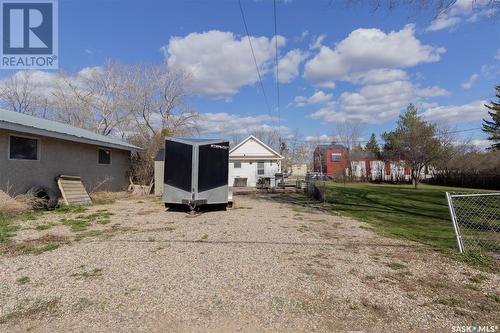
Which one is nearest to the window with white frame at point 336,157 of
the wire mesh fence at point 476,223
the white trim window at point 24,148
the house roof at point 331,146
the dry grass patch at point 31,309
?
the house roof at point 331,146

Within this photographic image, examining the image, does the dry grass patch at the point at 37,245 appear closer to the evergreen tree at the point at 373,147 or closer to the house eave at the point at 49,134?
the house eave at the point at 49,134

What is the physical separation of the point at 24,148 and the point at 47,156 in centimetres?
98

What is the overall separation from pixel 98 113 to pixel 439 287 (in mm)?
31439

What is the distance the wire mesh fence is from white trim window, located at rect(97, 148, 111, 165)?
47.1 feet

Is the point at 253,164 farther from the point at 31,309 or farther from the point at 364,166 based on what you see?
the point at 31,309

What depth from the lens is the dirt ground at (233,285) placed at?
280 centimetres

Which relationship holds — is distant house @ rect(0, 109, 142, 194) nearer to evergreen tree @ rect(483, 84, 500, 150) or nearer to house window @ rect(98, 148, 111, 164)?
house window @ rect(98, 148, 111, 164)

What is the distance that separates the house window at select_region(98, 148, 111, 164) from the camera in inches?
570

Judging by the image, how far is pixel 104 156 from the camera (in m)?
14.8

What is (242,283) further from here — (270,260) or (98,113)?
(98,113)

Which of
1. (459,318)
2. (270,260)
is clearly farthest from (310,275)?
(459,318)

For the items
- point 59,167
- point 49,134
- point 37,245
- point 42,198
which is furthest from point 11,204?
point 37,245

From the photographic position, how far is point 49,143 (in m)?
11.1

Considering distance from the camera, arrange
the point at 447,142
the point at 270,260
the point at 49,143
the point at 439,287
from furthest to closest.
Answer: the point at 447,142 → the point at 49,143 → the point at 270,260 → the point at 439,287
